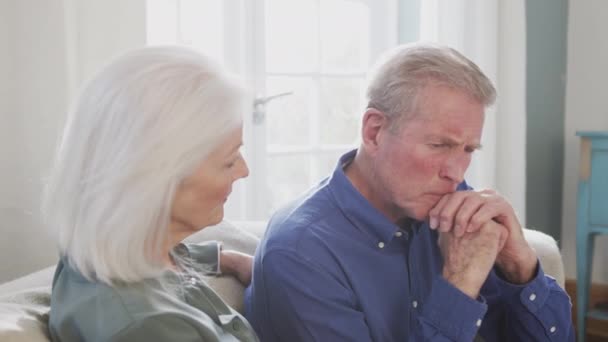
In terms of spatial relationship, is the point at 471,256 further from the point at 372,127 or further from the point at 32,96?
the point at 32,96

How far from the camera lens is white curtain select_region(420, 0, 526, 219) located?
2.95m

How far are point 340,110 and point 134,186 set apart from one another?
2185 millimetres

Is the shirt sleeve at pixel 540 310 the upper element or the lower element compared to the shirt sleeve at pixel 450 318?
lower

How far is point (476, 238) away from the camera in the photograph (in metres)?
1.30

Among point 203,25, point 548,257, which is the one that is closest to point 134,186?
point 548,257

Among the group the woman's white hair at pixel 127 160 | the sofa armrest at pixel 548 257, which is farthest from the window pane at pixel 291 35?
the woman's white hair at pixel 127 160

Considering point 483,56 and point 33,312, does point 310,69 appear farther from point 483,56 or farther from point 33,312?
point 33,312

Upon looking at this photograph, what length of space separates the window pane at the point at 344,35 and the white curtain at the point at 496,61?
270mm

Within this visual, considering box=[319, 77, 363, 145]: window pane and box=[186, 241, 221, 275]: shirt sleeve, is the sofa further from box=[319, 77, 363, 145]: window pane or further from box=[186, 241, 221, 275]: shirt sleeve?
box=[319, 77, 363, 145]: window pane

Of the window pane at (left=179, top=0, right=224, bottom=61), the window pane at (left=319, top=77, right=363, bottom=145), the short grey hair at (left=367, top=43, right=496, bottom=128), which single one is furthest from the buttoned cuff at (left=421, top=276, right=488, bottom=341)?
the window pane at (left=319, top=77, right=363, bottom=145)

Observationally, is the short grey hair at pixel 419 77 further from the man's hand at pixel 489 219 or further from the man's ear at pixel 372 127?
the man's hand at pixel 489 219

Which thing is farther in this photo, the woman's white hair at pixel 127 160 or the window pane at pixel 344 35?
the window pane at pixel 344 35

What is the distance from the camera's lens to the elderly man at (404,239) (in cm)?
119

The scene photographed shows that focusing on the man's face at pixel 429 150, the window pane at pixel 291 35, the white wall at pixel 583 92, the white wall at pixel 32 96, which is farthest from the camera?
the white wall at pixel 583 92
